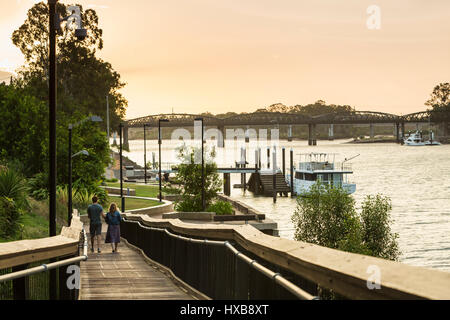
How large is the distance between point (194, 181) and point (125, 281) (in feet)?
145

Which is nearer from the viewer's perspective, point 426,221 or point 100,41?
point 426,221

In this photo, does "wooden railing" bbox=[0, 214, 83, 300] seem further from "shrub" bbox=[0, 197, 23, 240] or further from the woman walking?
the woman walking

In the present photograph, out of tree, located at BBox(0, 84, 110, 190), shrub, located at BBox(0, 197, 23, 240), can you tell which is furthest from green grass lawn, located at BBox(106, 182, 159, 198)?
shrub, located at BBox(0, 197, 23, 240)

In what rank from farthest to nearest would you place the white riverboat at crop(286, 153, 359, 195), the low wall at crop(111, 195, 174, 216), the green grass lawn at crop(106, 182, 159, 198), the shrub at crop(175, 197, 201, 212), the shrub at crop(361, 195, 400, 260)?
the white riverboat at crop(286, 153, 359, 195), the green grass lawn at crop(106, 182, 159, 198), the shrub at crop(175, 197, 201, 212), the shrub at crop(361, 195, 400, 260), the low wall at crop(111, 195, 174, 216)

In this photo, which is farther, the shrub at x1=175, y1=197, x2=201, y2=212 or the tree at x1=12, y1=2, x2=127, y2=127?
the tree at x1=12, y1=2, x2=127, y2=127

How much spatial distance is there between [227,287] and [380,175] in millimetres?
145045

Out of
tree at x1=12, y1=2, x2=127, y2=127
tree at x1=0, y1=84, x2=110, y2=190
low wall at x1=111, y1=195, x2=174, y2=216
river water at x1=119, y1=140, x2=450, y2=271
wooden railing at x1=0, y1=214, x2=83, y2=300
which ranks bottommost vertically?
river water at x1=119, y1=140, x2=450, y2=271

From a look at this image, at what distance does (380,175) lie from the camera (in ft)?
489

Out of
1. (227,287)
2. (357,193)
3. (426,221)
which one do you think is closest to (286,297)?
(227,287)

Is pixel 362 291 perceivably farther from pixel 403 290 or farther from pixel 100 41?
pixel 100 41

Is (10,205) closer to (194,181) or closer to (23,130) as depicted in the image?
(23,130)

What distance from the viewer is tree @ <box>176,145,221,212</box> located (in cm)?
5500

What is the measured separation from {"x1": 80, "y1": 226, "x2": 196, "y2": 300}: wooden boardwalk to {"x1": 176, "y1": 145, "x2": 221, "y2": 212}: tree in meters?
35.5
